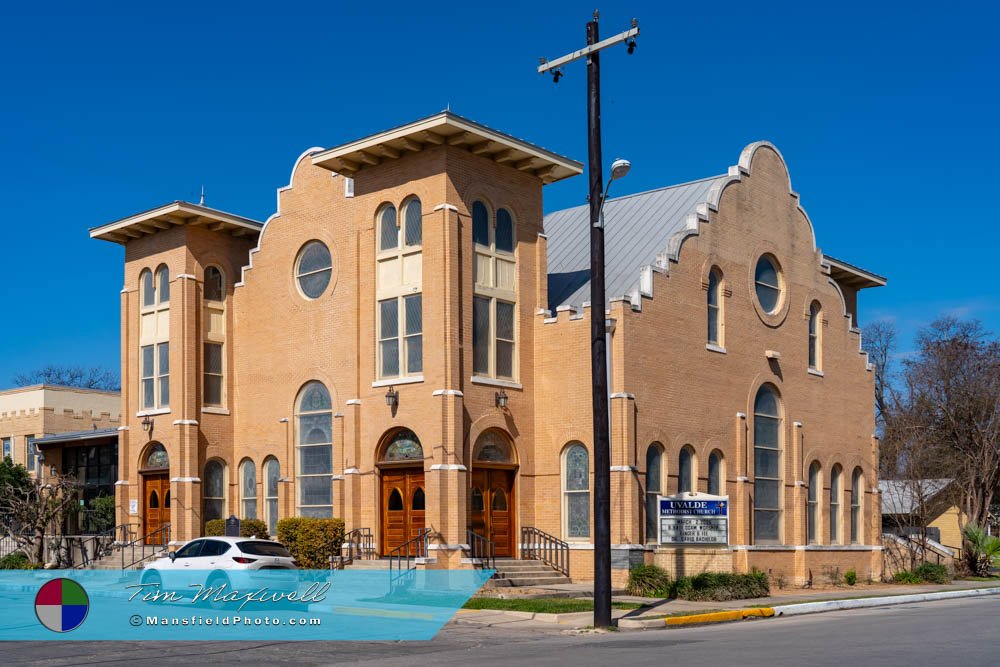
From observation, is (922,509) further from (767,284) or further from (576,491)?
(576,491)

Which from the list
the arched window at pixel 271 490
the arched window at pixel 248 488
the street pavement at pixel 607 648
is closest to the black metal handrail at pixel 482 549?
the street pavement at pixel 607 648

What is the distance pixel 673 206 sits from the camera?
33906 mm

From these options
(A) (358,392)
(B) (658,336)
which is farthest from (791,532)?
(A) (358,392)

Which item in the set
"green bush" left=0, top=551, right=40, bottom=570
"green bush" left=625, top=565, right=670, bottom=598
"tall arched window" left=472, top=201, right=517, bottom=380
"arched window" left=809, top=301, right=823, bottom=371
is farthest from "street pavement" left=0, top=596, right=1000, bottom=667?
"green bush" left=0, top=551, right=40, bottom=570

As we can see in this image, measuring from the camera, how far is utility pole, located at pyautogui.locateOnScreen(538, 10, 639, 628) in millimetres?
20094

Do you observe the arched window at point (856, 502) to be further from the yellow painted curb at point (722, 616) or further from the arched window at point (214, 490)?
the arched window at point (214, 490)

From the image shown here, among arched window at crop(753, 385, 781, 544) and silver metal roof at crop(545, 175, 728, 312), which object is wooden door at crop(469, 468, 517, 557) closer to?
silver metal roof at crop(545, 175, 728, 312)

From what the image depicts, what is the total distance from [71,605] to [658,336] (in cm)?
Result: 1541

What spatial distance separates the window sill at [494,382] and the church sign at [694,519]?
4.46 m

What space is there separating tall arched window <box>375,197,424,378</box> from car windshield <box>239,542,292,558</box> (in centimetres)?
576

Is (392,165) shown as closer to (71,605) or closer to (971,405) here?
(71,605)

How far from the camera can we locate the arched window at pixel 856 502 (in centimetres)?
3725

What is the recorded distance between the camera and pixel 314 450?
3114cm

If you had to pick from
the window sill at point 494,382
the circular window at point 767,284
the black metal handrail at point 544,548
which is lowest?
the black metal handrail at point 544,548
